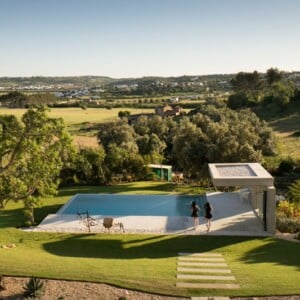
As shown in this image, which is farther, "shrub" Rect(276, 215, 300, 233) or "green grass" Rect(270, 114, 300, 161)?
"green grass" Rect(270, 114, 300, 161)

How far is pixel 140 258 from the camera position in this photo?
14281 millimetres

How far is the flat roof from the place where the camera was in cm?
1734

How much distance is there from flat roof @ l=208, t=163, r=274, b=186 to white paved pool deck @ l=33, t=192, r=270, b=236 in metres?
1.85

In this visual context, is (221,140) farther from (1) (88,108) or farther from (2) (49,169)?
(1) (88,108)

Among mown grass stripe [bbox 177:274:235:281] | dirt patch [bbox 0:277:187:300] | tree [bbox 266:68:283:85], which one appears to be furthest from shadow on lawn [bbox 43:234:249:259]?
tree [bbox 266:68:283:85]

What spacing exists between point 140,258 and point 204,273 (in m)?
3.03

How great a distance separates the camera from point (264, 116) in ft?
242

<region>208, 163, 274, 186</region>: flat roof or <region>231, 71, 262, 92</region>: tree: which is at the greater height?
<region>231, 71, 262, 92</region>: tree

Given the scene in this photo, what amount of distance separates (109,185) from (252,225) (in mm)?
11978

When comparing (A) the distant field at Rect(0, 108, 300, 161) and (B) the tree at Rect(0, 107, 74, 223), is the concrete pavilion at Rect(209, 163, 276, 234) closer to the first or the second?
(B) the tree at Rect(0, 107, 74, 223)

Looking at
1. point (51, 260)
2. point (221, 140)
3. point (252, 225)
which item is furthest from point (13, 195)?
point (221, 140)

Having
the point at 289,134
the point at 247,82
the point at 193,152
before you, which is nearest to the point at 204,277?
the point at 193,152

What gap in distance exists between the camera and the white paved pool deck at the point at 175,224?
17.5 meters

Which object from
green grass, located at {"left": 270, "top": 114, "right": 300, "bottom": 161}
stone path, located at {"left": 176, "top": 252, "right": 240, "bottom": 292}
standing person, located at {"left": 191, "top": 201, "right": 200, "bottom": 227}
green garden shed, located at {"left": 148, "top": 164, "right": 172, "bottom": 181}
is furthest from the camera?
green grass, located at {"left": 270, "top": 114, "right": 300, "bottom": 161}
